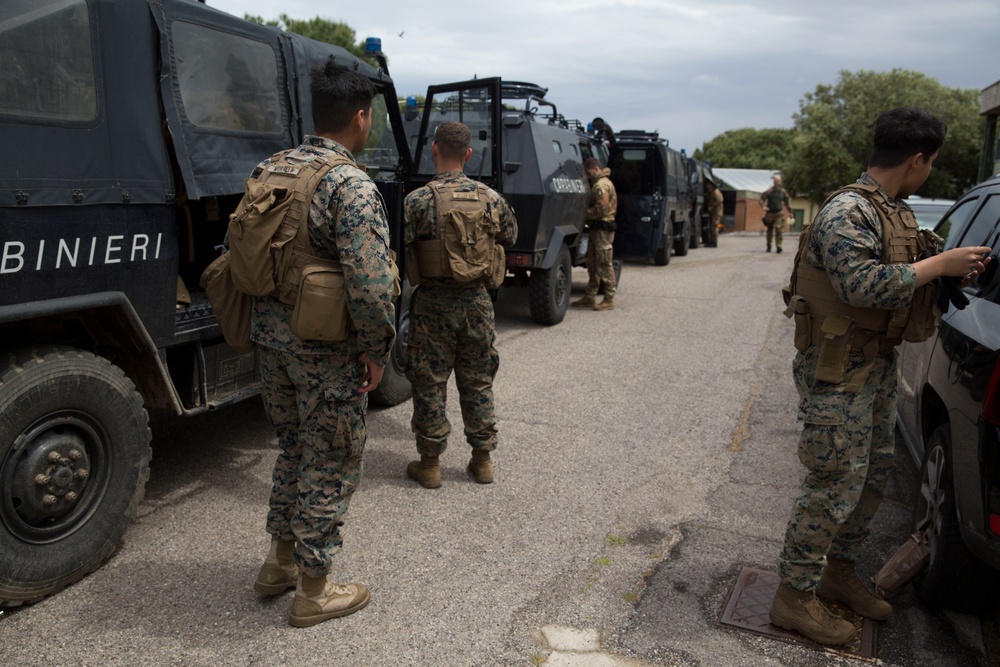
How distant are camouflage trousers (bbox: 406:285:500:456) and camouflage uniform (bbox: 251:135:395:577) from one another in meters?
1.29

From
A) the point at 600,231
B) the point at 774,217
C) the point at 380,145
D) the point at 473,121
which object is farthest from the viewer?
the point at 774,217

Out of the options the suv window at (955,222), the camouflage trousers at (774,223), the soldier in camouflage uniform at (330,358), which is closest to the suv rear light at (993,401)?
the suv window at (955,222)

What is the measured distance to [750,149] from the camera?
71.4 meters

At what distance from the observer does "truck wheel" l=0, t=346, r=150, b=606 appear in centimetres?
288

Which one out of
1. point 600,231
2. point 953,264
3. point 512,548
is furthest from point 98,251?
point 600,231

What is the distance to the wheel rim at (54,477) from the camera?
289 centimetres

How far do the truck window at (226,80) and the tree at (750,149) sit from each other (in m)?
65.8

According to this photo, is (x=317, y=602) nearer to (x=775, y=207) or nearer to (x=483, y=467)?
(x=483, y=467)

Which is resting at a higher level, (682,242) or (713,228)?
(713,228)

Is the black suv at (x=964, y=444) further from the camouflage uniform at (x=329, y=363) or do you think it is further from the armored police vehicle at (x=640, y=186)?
the armored police vehicle at (x=640, y=186)

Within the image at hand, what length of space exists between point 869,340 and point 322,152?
1.99 metres

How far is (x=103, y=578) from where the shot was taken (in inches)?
128

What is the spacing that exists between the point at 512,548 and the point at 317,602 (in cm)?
98

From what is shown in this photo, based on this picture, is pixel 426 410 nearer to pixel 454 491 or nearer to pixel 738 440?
pixel 454 491
